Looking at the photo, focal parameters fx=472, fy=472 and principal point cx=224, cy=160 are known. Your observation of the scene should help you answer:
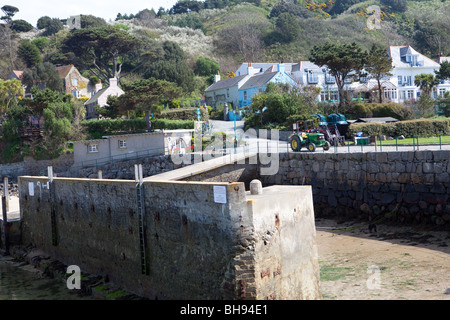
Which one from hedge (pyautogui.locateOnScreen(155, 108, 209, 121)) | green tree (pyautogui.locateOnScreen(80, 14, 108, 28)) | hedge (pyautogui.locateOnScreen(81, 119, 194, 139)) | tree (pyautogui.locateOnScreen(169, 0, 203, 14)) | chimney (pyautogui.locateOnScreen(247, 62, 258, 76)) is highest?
tree (pyautogui.locateOnScreen(169, 0, 203, 14))

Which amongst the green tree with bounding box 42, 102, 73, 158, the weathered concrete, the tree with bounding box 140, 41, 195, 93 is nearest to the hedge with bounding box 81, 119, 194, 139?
the green tree with bounding box 42, 102, 73, 158

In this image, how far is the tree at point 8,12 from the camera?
9994cm

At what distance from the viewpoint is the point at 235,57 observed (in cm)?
8856

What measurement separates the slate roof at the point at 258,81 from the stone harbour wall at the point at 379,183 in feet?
101

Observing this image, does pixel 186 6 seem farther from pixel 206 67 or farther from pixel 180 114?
pixel 180 114

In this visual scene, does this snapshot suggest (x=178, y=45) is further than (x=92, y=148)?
Yes

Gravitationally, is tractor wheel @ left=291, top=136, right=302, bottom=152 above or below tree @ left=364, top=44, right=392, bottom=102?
below

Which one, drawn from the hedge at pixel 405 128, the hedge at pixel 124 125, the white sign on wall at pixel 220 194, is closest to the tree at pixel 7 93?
the hedge at pixel 124 125

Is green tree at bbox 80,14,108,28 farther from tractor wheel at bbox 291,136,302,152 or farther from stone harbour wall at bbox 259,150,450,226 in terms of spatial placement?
stone harbour wall at bbox 259,150,450,226

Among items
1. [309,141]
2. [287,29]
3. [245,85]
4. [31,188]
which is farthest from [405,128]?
[287,29]

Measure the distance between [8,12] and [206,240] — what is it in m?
107

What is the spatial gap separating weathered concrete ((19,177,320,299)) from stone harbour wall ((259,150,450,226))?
7.54 m

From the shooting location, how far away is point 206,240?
996 centimetres

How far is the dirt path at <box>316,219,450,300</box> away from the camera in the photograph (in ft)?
36.3
